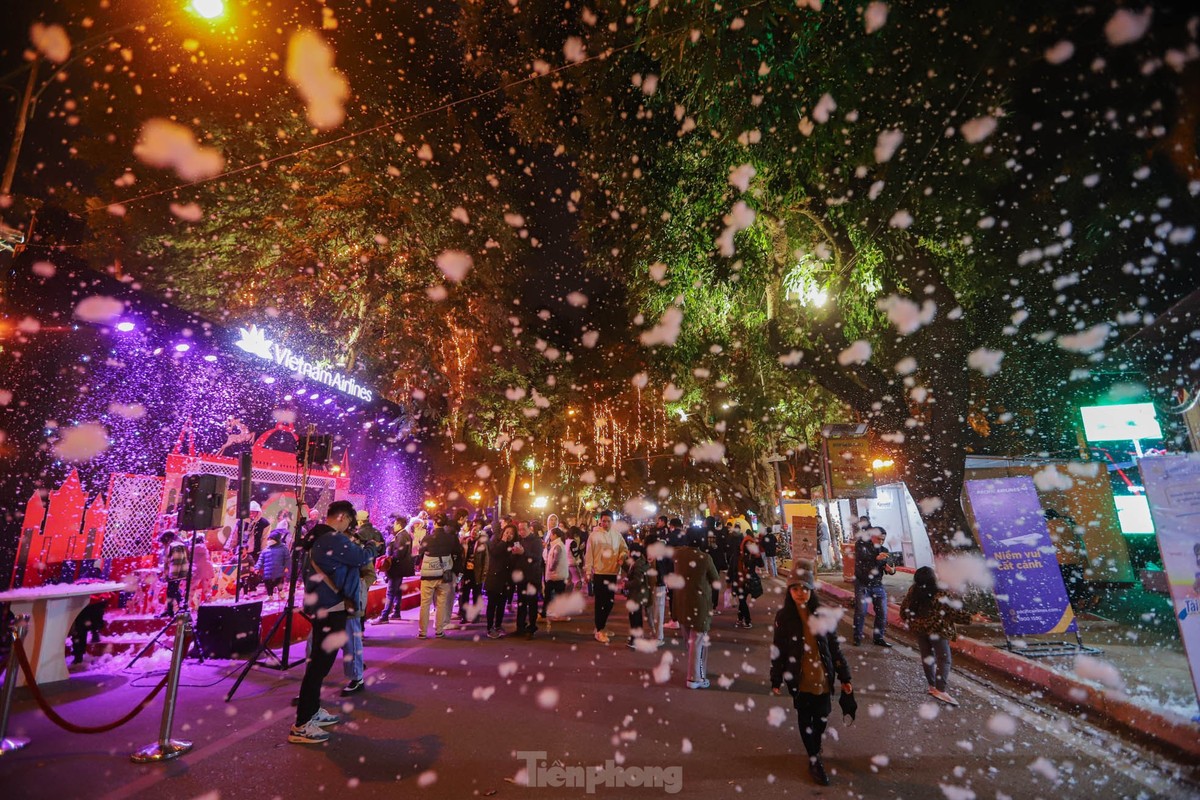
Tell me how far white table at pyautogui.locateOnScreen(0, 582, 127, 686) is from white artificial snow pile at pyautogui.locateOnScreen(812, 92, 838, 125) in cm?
1027

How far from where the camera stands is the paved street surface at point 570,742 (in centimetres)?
386

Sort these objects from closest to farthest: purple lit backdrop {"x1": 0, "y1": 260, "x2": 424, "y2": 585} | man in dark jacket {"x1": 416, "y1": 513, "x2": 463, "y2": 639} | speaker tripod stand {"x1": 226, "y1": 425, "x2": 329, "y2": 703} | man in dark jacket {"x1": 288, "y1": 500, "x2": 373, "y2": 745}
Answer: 1. man in dark jacket {"x1": 288, "y1": 500, "x2": 373, "y2": 745}
2. speaker tripod stand {"x1": 226, "y1": 425, "x2": 329, "y2": 703}
3. purple lit backdrop {"x1": 0, "y1": 260, "x2": 424, "y2": 585}
4. man in dark jacket {"x1": 416, "y1": 513, "x2": 463, "y2": 639}

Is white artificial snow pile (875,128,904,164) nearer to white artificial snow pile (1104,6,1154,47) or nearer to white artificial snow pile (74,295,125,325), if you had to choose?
white artificial snow pile (1104,6,1154,47)

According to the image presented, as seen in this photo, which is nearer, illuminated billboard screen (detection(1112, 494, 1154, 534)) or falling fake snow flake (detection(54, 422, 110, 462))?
falling fake snow flake (detection(54, 422, 110, 462))

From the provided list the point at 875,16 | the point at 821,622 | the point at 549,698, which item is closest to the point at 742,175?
the point at 875,16

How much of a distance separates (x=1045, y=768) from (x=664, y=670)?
412 centimetres

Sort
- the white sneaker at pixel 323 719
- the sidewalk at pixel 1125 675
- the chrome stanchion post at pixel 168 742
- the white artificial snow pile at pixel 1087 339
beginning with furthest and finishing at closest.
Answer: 1. the white artificial snow pile at pixel 1087 339
2. the white sneaker at pixel 323 719
3. the sidewalk at pixel 1125 675
4. the chrome stanchion post at pixel 168 742

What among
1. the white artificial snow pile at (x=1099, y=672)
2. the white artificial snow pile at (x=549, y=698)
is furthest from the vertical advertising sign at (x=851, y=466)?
the white artificial snow pile at (x=549, y=698)

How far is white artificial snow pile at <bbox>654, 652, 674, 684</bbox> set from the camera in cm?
681

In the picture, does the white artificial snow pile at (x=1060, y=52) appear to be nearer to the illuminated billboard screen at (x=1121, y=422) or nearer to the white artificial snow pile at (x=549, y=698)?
the white artificial snow pile at (x=549, y=698)

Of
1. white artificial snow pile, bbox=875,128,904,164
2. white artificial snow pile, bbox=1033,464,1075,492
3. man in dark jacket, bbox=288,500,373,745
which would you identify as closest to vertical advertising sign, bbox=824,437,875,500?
white artificial snow pile, bbox=1033,464,1075,492

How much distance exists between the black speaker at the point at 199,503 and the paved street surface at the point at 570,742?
6.16ft

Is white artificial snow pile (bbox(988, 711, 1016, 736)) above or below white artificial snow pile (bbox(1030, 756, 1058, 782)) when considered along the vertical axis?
below

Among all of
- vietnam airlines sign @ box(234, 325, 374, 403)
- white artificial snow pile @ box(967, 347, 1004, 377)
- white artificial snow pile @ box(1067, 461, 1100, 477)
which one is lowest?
white artificial snow pile @ box(1067, 461, 1100, 477)
